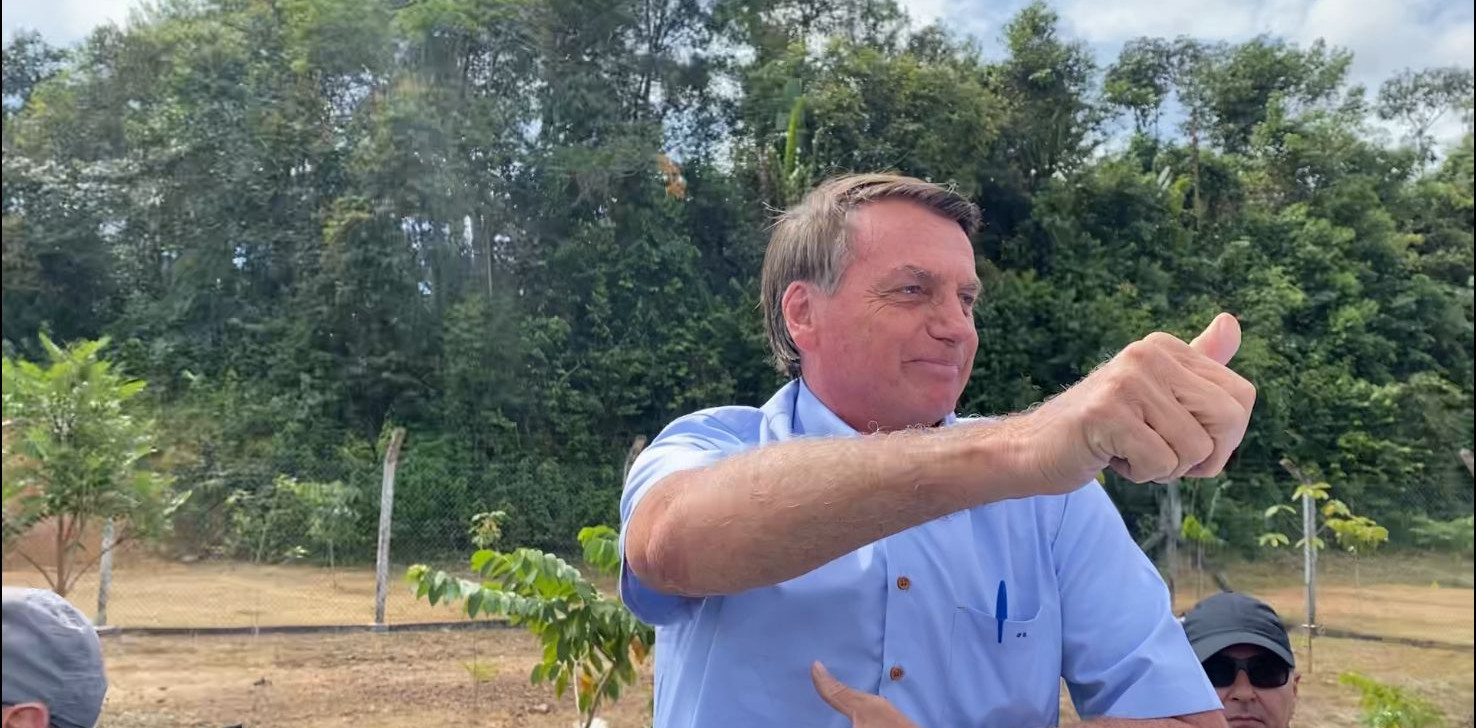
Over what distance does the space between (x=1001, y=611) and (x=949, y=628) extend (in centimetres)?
5

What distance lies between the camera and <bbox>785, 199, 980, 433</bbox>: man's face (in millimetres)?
912

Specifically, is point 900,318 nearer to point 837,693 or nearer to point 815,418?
point 815,418

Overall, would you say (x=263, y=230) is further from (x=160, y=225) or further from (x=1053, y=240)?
(x=1053, y=240)

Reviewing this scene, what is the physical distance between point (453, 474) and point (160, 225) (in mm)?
2044

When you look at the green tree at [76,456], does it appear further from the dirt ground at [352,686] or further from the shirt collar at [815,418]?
the dirt ground at [352,686]

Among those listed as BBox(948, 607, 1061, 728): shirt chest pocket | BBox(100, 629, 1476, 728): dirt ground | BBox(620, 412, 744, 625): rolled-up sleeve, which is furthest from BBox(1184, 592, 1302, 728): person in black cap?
BBox(100, 629, 1476, 728): dirt ground

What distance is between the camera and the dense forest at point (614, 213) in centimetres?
239

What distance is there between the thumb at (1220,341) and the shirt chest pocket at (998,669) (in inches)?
12.7

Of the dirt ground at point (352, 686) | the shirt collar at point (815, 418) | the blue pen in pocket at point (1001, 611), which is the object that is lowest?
the dirt ground at point (352, 686)

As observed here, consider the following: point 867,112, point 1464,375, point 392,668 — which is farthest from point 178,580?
point 1464,375

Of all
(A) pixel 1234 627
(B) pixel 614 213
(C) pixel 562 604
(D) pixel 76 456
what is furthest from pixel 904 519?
(B) pixel 614 213

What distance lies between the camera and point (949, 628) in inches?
33.9

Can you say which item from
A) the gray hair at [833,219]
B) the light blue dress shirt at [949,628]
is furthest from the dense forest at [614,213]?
the light blue dress shirt at [949,628]

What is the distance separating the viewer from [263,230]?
9.18ft
